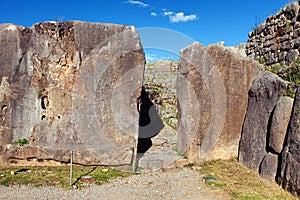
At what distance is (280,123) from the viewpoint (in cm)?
561

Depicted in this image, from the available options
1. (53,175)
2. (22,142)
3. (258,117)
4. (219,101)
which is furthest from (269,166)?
(22,142)

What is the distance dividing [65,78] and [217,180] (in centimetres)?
403

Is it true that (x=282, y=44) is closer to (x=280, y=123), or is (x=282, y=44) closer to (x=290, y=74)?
(x=290, y=74)

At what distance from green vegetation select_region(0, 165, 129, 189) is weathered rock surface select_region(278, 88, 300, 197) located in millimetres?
3058

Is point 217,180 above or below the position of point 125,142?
below

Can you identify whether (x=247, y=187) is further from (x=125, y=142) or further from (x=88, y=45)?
(x=88, y=45)

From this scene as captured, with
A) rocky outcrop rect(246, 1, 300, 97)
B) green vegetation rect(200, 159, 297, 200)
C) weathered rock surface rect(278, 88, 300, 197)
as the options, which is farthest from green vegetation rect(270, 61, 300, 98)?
green vegetation rect(200, 159, 297, 200)

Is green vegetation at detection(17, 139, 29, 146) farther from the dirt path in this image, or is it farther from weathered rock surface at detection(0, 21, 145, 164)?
the dirt path

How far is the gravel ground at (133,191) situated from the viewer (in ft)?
16.1

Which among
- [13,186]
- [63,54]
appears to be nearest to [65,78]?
[63,54]

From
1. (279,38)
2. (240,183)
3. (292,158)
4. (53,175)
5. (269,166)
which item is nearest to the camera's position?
(292,158)

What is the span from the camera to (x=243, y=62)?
24.1 feet

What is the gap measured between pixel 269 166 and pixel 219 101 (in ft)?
6.73

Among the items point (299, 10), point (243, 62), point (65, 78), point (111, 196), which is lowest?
point (111, 196)
